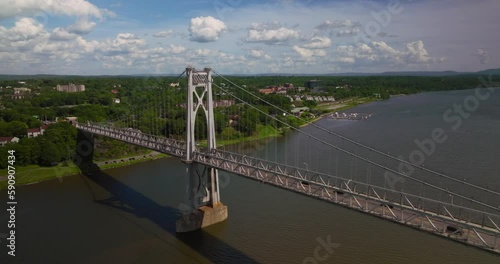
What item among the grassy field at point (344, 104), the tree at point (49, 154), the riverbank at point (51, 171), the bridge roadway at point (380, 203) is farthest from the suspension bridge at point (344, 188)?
the grassy field at point (344, 104)

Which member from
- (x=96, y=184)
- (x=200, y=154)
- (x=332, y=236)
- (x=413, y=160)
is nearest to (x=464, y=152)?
(x=413, y=160)

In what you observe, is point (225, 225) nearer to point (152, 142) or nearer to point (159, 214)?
point (159, 214)

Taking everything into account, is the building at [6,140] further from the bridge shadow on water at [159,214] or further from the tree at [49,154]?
the bridge shadow on water at [159,214]

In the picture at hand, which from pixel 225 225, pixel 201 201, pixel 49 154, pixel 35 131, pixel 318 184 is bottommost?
pixel 225 225

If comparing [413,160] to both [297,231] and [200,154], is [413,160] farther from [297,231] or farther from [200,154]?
[200,154]

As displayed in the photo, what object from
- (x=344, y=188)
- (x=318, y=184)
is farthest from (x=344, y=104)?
(x=318, y=184)

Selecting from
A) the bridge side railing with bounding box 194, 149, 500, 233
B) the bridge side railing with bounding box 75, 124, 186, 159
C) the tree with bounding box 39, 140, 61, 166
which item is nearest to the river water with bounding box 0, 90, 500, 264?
the bridge side railing with bounding box 194, 149, 500, 233

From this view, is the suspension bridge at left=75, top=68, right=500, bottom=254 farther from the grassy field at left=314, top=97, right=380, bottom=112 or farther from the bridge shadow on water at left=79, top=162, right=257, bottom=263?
the grassy field at left=314, top=97, right=380, bottom=112
